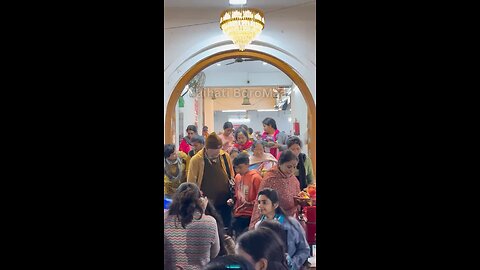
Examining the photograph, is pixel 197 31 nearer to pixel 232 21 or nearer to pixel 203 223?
pixel 232 21

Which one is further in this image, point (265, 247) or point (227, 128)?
point (227, 128)

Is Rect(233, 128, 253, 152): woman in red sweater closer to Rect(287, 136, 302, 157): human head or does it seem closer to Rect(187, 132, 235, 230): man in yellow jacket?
Rect(187, 132, 235, 230): man in yellow jacket

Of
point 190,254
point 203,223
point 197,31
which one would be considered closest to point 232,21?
point 197,31

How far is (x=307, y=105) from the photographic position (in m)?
1.84

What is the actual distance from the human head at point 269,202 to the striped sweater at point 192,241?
0.22 metres

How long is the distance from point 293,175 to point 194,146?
473 millimetres

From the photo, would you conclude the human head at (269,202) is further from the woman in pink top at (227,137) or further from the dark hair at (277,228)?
the woman in pink top at (227,137)

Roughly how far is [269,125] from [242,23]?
495 mm

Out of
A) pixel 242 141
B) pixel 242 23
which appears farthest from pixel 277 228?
pixel 242 23

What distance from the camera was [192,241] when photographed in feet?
5.52

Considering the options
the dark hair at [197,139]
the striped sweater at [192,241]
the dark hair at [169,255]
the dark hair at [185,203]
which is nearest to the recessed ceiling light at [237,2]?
the dark hair at [197,139]

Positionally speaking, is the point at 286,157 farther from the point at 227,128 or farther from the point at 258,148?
the point at 227,128

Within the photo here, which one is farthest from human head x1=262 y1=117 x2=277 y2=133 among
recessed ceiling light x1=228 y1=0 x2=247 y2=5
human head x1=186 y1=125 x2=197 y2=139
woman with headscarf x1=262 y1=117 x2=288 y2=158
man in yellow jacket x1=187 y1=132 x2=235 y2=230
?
recessed ceiling light x1=228 y1=0 x2=247 y2=5

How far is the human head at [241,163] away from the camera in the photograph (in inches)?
71.3
